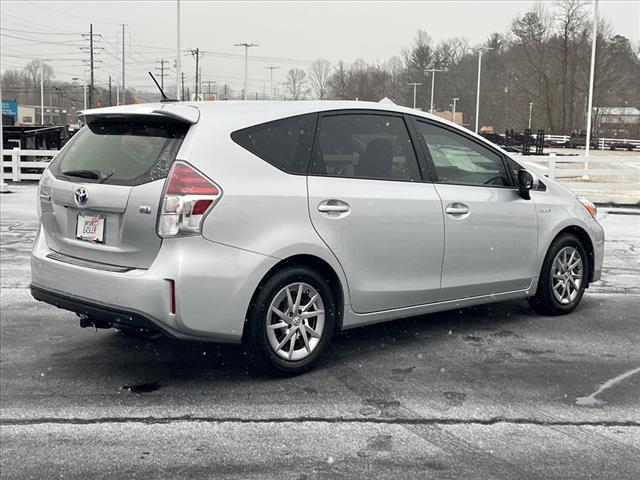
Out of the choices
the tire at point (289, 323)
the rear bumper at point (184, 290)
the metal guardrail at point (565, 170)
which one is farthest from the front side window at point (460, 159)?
the metal guardrail at point (565, 170)

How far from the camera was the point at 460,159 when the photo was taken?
5629 millimetres

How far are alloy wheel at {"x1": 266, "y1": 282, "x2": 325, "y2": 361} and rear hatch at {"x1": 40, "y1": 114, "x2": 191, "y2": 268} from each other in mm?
832

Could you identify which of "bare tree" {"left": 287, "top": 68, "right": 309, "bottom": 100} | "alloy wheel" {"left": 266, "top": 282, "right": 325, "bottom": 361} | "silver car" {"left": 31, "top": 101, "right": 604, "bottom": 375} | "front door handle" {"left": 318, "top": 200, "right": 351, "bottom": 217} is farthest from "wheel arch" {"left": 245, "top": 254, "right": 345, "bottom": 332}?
"bare tree" {"left": 287, "top": 68, "right": 309, "bottom": 100}

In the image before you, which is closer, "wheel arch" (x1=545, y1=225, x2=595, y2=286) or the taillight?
the taillight

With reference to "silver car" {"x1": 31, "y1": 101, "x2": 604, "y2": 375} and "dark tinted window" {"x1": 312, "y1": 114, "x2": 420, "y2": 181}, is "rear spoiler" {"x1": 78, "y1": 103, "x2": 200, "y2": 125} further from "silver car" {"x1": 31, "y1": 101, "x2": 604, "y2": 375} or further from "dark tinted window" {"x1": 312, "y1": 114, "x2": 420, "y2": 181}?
"dark tinted window" {"x1": 312, "y1": 114, "x2": 420, "y2": 181}

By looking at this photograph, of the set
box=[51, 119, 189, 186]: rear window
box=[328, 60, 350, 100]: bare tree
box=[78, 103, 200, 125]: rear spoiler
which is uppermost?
box=[328, 60, 350, 100]: bare tree

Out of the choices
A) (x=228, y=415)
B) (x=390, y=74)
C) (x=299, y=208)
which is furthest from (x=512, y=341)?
(x=390, y=74)

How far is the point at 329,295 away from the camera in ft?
15.4

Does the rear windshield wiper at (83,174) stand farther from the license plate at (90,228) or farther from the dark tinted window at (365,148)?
the dark tinted window at (365,148)

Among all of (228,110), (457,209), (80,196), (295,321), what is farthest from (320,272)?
(80,196)

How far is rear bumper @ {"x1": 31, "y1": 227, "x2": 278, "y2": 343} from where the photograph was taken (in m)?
4.10

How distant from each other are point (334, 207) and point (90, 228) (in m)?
1.49

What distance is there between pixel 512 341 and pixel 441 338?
53cm

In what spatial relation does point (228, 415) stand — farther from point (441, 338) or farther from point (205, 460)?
point (441, 338)
